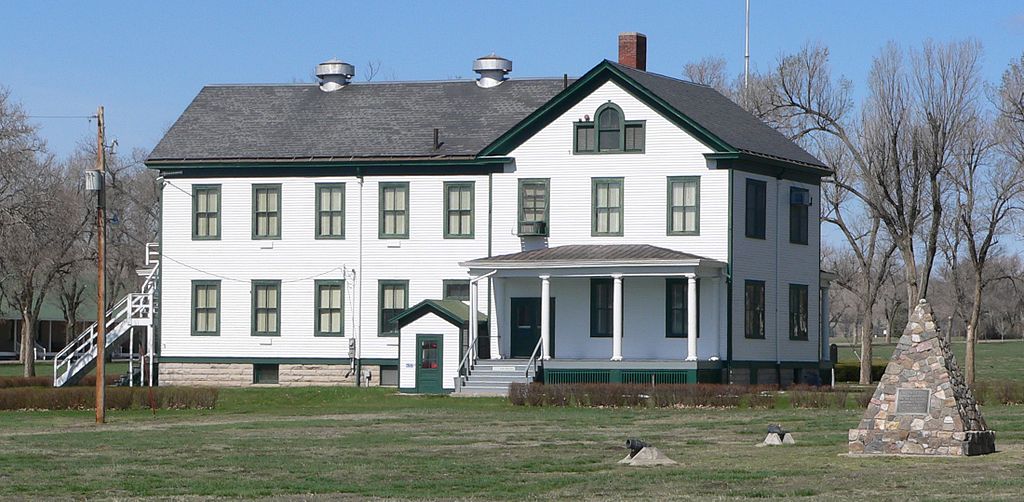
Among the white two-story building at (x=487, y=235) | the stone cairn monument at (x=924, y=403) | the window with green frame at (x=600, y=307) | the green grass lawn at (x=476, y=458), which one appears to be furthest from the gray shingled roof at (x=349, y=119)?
the stone cairn monument at (x=924, y=403)

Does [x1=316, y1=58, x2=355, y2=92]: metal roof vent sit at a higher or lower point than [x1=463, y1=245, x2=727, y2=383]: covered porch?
higher

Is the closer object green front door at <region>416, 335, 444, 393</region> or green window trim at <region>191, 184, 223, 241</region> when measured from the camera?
green front door at <region>416, 335, 444, 393</region>

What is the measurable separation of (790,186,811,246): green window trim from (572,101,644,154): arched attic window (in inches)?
214

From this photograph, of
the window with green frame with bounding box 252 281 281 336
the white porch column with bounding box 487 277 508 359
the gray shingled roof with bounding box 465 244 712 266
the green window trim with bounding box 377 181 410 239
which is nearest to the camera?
the gray shingled roof with bounding box 465 244 712 266

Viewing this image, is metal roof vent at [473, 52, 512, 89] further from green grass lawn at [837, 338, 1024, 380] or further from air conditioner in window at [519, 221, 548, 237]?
green grass lawn at [837, 338, 1024, 380]

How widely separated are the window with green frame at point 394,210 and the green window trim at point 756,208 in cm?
1040

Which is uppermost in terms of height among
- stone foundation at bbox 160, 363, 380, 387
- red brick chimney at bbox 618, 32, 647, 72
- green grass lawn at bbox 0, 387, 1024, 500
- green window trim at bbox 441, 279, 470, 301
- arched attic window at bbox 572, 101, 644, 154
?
red brick chimney at bbox 618, 32, 647, 72

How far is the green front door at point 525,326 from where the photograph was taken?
163ft

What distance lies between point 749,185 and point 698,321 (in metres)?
4.27

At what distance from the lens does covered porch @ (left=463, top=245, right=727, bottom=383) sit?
152 ft

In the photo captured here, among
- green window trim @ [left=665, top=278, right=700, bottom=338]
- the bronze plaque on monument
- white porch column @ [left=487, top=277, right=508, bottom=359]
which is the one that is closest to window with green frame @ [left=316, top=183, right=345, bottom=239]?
white porch column @ [left=487, top=277, right=508, bottom=359]

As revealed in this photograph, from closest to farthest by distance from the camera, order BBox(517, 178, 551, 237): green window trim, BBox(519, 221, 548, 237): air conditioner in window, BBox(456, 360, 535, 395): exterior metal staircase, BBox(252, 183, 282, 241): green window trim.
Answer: BBox(456, 360, 535, 395): exterior metal staircase → BBox(519, 221, 548, 237): air conditioner in window → BBox(517, 178, 551, 237): green window trim → BBox(252, 183, 282, 241): green window trim

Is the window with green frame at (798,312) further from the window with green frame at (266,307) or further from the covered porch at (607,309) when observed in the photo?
the window with green frame at (266,307)

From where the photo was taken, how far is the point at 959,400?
24.3m
